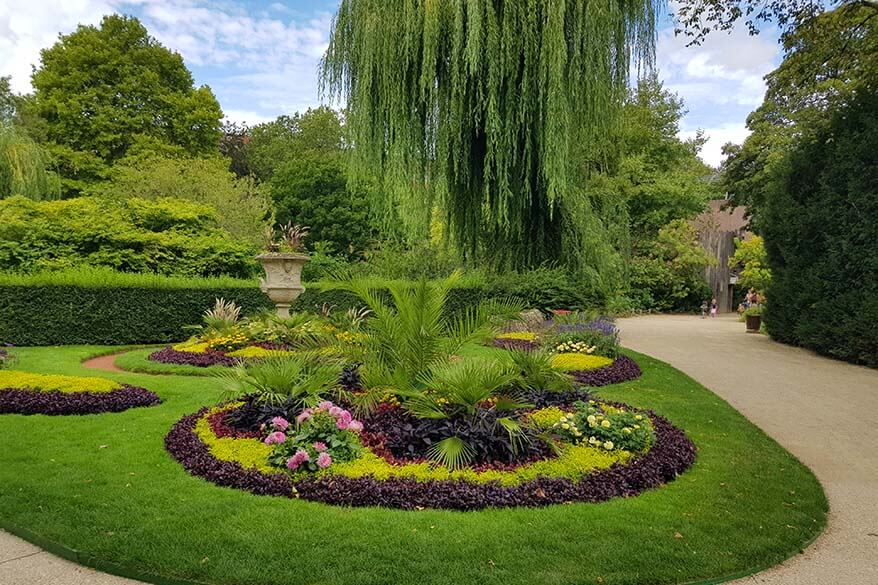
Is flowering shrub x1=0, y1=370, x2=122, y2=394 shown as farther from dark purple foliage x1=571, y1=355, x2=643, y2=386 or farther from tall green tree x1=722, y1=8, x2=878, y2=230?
tall green tree x1=722, y1=8, x2=878, y2=230

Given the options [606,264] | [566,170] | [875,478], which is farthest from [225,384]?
[606,264]

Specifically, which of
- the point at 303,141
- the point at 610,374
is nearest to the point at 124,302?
the point at 610,374

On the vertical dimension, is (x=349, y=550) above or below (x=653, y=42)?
below

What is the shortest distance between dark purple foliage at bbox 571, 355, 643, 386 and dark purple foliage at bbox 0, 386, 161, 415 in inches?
202

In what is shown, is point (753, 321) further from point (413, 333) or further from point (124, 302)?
point (124, 302)

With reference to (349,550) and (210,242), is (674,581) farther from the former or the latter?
(210,242)

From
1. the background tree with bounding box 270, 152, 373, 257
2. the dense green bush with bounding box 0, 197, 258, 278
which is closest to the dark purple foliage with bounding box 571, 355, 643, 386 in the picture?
the dense green bush with bounding box 0, 197, 258, 278

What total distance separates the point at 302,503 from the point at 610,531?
177 centimetres

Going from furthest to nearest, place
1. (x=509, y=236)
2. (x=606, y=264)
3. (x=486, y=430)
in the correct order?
(x=606, y=264), (x=509, y=236), (x=486, y=430)

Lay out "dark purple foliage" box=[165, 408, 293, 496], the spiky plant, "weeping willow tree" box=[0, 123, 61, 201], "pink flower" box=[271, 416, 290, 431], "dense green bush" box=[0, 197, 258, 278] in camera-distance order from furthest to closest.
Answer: "weeping willow tree" box=[0, 123, 61, 201]
"dense green bush" box=[0, 197, 258, 278]
the spiky plant
"pink flower" box=[271, 416, 290, 431]
"dark purple foliage" box=[165, 408, 293, 496]

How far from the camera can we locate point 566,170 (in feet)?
29.3

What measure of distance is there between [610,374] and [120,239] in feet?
40.5

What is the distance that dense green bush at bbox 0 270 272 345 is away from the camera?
10578 mm

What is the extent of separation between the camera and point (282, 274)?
34.9 ft
